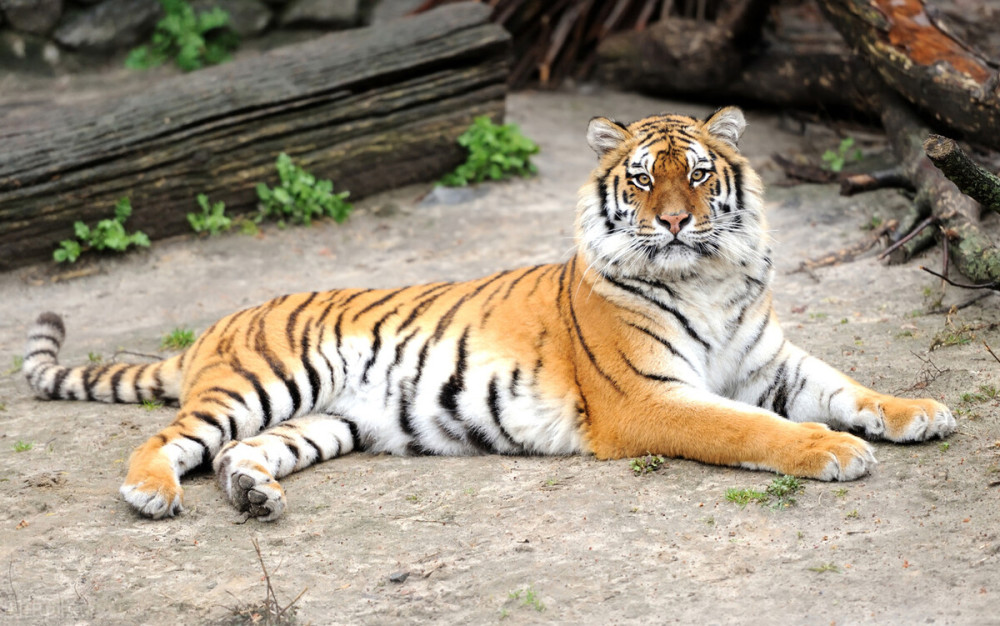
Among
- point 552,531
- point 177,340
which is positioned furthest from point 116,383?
point 552,531

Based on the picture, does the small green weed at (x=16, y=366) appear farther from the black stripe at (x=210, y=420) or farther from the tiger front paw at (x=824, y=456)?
the tiger front paw at (x=824, y=456)

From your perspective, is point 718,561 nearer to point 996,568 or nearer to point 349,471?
point 996,568

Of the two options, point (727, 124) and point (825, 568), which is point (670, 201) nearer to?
point (727, 124)

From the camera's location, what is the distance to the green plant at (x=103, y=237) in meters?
6.57

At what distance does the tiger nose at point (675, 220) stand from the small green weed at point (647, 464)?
800 mm

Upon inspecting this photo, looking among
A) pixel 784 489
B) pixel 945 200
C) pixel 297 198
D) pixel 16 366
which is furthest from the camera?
pixel 297 198

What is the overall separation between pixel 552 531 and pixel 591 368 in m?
0.77

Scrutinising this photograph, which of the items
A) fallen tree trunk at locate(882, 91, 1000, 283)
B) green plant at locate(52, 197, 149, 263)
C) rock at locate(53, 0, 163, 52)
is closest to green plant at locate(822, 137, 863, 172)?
fallen tree trunk at locate(882, 91, 1000, 283)

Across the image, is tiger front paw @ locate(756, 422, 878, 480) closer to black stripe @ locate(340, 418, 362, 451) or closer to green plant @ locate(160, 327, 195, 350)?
black stripe @ locate(340, 418, 362, 451)

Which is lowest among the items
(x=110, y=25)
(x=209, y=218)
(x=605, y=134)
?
(x=209, y=218)

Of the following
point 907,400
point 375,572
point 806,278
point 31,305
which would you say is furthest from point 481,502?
point 31,305

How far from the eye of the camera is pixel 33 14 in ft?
30.5

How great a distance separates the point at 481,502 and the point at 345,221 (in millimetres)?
4121

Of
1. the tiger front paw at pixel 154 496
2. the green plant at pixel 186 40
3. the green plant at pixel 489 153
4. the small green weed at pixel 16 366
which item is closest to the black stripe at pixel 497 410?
the tiger front paw at pixel 154 496
